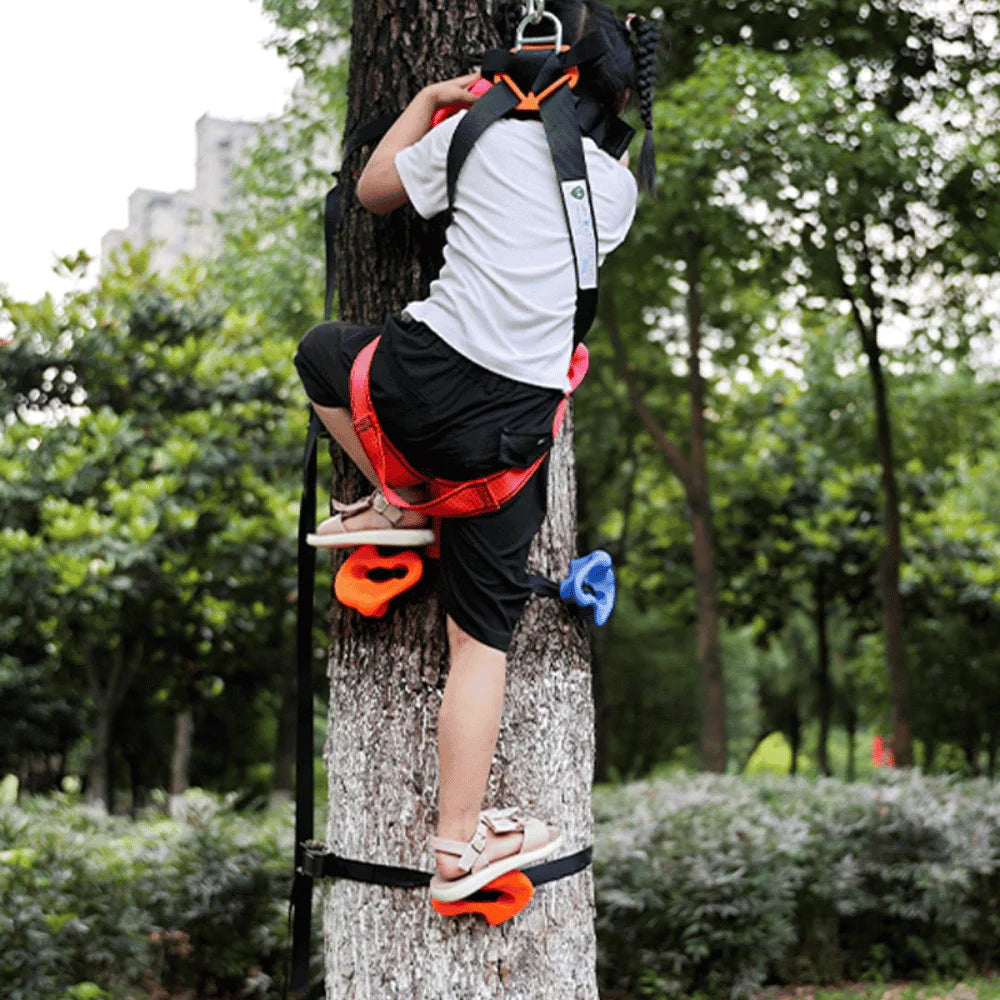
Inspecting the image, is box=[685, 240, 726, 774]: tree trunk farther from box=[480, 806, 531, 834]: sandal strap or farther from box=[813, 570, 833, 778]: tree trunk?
box=[480, 806, 531, 834]: sandal strap

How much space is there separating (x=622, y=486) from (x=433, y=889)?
14089 millimetres

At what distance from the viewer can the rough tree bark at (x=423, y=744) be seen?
2506 mm

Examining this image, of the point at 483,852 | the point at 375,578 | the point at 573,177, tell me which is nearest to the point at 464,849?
the point at 483,852

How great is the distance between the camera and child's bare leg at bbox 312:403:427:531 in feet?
8.14

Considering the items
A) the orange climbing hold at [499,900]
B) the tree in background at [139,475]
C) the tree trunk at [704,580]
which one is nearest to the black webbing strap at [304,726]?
the orange climbing hold at [499,900]

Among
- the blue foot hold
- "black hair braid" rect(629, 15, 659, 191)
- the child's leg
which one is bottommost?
the blue foot hold

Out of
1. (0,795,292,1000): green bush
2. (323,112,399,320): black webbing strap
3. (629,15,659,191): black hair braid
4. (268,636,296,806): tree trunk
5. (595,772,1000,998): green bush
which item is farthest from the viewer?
(268,636,296,806): tree trunk

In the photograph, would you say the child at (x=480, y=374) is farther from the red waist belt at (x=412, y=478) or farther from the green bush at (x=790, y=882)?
the green bush at (x=790, y=882)

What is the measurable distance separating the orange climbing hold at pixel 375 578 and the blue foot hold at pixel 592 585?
33cm

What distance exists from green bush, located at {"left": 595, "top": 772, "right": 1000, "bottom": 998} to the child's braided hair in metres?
4.60

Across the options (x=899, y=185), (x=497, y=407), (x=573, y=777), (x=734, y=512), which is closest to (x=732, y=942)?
(x=573, y=777)

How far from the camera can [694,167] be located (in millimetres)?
8609

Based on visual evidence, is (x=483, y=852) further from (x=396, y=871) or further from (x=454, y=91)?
(x=454, y=91)

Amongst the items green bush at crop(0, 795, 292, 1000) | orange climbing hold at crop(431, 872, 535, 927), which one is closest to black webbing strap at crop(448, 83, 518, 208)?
orange climbing hold at crop(431, 872, 535, 927)
